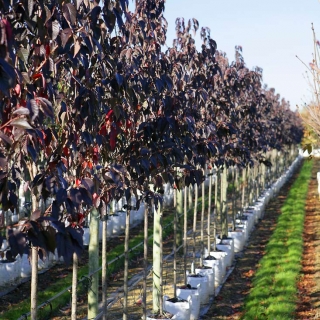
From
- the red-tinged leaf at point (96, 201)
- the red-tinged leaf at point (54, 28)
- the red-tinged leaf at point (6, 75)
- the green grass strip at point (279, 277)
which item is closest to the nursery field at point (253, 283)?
the green grass strip at point (279, 277)

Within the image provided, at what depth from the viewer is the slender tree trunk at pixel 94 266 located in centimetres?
834

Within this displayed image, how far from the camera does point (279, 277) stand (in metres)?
12.4

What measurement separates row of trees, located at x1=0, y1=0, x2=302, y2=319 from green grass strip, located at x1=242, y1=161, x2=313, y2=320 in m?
3.34

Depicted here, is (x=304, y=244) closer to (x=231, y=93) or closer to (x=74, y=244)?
(x=231, y=93)

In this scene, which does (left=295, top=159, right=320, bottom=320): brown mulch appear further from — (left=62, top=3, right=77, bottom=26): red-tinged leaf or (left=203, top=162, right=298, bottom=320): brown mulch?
(left=62, top=3, right=77, bottom=26): red-tinged leaf

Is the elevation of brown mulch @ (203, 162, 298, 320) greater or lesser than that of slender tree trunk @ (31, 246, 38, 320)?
lesser

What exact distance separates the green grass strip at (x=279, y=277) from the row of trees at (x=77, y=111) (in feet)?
10.9

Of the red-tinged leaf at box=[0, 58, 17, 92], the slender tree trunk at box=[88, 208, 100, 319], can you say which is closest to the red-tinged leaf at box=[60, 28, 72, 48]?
the red-tinged leaf at box=[0, 58, 17, 92]

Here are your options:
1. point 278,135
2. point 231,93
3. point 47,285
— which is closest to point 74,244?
point 47,285

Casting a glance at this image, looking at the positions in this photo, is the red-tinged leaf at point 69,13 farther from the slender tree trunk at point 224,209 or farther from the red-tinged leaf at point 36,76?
the slender tree trunk at point 224,209

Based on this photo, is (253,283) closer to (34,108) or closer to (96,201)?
(96,201)

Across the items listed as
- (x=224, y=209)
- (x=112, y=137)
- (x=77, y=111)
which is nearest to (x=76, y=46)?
(x=77, y=111)

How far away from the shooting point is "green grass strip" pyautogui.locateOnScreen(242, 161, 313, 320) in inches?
388

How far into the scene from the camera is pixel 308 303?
36.0 ft
